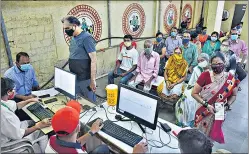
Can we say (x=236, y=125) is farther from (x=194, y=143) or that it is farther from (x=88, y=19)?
(x=88, y=19)

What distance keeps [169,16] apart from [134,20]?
5.60ft

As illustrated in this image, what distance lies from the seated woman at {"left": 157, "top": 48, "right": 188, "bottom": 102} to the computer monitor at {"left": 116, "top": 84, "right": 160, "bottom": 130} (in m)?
1.53

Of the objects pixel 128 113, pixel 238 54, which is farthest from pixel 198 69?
pixel 238 54

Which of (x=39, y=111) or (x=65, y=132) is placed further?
(x=39, y=111)

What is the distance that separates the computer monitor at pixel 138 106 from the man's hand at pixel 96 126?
9.1 inches

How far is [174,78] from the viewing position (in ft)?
11.0

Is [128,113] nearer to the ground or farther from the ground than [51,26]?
nearer to the ground

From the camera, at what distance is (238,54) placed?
4430 millimetres

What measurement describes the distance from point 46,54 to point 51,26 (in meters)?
0.53

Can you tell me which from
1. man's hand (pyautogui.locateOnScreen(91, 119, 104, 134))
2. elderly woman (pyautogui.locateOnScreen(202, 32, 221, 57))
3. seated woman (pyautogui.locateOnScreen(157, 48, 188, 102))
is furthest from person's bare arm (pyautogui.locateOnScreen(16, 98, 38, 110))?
elderly woman (pyautogui.locateOnScreen(202, 32, 221, 57))

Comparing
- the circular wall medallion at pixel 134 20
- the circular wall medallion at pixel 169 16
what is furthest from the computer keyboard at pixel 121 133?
the circular wall medallion at pixel 169 16

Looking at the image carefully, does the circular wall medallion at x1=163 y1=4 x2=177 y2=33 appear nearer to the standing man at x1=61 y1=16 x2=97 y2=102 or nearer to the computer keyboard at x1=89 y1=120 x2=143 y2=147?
the standing man at x1=61 y1=16 x2=97 y2=102

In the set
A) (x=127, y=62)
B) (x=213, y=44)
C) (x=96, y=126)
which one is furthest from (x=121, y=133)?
(x=213, y=44)

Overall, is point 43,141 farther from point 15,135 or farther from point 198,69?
point 198,69
